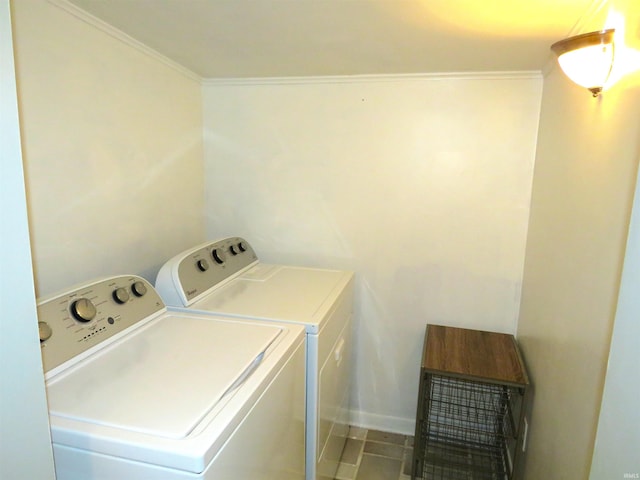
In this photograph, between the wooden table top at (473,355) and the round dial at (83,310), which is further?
the wooden table top at (473,355)

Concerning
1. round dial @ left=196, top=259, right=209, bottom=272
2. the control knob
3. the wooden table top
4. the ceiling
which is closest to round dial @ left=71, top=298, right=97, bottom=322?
round dial @ left=196, top=259, right=209, bottom=272

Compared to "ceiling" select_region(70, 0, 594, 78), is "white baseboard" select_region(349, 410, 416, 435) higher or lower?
lower

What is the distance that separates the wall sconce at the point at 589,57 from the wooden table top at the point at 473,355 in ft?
3.90

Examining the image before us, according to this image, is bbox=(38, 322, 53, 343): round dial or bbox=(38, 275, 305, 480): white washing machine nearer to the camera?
bbox=(38, 275, 305, 480): white washing machine

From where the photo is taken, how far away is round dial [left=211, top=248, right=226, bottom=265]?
6.29ft

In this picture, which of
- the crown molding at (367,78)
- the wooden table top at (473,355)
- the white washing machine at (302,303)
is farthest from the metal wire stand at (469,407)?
the crown molding at (367,78)

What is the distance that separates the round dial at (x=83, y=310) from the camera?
3.91 ft

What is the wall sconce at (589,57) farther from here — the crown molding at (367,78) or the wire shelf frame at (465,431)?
the wire shelf frame at (465,431)

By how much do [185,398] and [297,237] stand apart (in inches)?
56.3

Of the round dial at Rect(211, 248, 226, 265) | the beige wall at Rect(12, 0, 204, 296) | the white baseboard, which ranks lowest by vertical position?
the white baseboard

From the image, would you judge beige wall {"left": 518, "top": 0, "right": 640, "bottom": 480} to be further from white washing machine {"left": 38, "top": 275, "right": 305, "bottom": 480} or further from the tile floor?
white washing machine {"left": 38, "top": 275, "right": 305, "bottom": 480}

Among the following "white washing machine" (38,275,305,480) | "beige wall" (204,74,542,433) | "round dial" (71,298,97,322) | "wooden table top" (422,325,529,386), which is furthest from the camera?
"beige wall" (204,74,542,433)

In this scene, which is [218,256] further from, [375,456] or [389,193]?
[375,456]

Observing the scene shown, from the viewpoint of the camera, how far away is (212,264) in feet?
6.14
